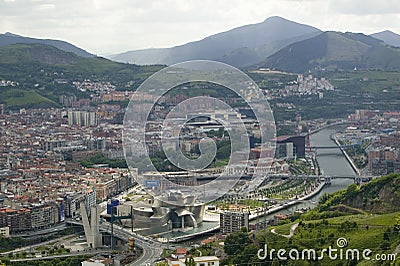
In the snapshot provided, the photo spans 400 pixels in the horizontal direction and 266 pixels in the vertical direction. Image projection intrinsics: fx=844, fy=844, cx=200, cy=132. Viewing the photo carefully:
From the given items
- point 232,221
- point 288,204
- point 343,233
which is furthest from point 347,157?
point 343,233

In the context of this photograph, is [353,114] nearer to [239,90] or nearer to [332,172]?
[332,172]

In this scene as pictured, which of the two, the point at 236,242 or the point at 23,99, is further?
the point at 23,99

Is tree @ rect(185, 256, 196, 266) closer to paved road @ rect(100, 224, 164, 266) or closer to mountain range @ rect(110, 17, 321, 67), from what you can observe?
paved road @ rect(100, 224, 164, 266)

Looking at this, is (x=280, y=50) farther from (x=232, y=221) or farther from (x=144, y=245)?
(x=144, y=245)

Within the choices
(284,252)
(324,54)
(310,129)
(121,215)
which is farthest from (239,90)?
(324,54)

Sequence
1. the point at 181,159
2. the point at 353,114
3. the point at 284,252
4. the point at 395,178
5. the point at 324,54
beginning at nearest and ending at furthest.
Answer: the point at 284,252
the point at 395,178
the point at 181,159
the point at 353,114
the point at 324,54

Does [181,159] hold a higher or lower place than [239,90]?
lower

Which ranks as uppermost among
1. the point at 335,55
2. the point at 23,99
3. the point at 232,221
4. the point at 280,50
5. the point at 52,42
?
the point at 52,42

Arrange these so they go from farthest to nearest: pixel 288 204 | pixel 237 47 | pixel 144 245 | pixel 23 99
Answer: pixel 237 47 → pixel 23 99 → pixel 288 204 → pixel 144 245

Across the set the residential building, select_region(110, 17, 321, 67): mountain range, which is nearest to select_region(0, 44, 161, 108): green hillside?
select_region(110, 17, 321, 67): mountain range

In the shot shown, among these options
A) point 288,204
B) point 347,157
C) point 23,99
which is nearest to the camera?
point 288,204
